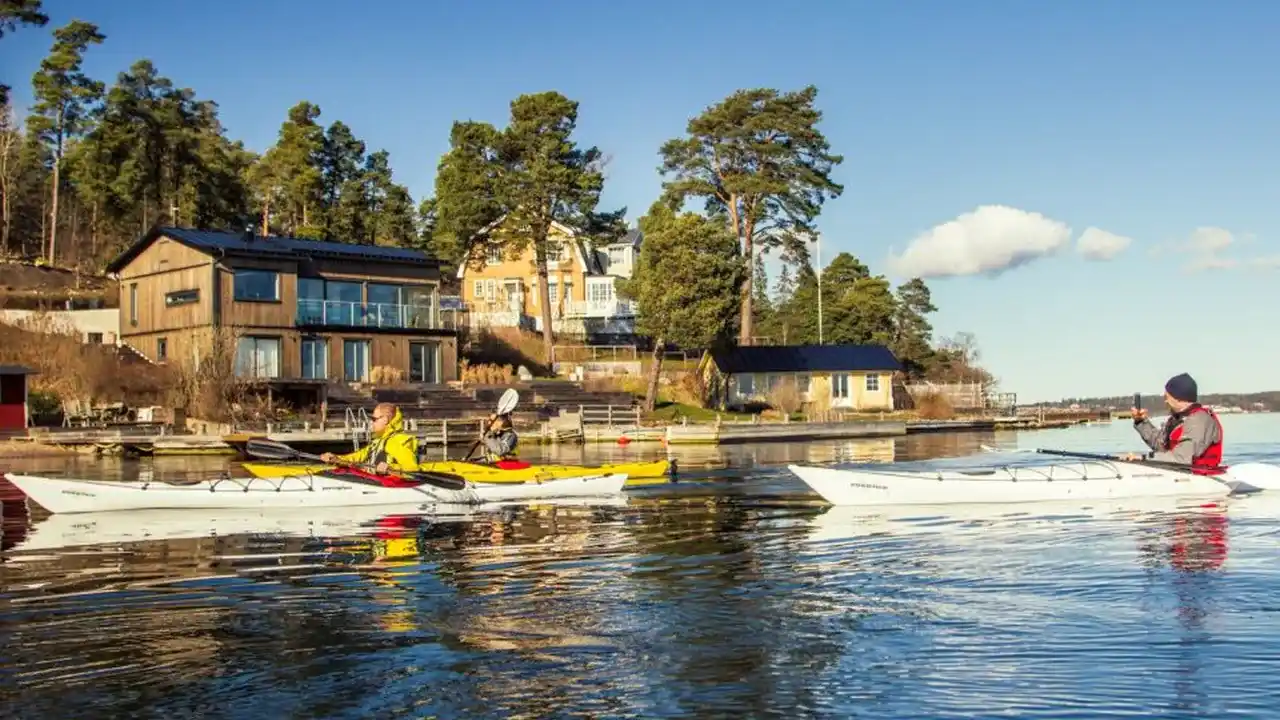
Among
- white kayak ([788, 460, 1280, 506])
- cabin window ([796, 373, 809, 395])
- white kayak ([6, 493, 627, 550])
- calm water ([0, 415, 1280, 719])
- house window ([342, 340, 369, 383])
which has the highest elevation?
house window ([342, 340, 369, 383])

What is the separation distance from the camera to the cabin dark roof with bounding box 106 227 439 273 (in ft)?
161

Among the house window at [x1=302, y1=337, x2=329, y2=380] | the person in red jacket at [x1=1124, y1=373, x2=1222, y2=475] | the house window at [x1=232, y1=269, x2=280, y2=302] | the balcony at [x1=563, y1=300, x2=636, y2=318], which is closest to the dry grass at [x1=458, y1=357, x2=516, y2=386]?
the house window at [x1=302, y1=337, x2=329, y2=380]

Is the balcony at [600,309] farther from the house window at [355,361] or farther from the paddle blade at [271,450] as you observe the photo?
the paddle blade at [271,450]

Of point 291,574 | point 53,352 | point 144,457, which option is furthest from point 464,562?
point 53,352

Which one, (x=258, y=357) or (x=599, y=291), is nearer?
(x=258, y=357)

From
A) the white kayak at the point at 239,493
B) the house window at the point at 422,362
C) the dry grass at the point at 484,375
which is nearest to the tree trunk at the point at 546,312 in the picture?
the dry grass at the point at 484,375

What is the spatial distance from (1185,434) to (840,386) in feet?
154

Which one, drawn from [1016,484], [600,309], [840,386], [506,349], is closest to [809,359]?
[840,386]

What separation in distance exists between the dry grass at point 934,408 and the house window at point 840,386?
3.99 meters

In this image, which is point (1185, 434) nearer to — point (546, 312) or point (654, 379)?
point (654, 379)

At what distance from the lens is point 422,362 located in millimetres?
53625

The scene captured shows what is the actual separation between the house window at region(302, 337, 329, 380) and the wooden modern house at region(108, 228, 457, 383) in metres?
0.04

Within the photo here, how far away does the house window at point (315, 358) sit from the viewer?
5003 centimetres

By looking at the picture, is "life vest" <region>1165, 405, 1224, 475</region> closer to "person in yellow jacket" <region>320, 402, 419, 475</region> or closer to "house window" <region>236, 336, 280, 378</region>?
"person in yellow jacket" <region>320, 402, 419, 475</region>
